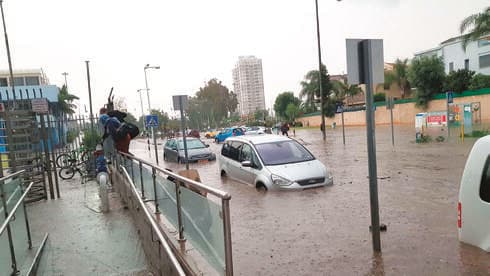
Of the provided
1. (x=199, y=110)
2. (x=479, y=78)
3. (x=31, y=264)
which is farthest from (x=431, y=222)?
(x=199, y=110)

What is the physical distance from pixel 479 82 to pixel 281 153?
117 feet

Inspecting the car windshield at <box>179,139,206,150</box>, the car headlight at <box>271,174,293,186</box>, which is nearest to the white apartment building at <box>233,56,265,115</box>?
the car windshield at <box>179,139,206,150</box>

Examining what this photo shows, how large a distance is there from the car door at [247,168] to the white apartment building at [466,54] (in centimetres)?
3924

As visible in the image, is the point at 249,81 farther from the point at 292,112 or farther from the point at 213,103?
the point at 292,112

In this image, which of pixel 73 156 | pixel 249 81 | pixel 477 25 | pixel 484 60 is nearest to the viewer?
pixel 73 156

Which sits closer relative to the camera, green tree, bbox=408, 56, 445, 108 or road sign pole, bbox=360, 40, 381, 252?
road sign pole, bbox=360, 40, 381, 252

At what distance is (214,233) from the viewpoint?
3.15m

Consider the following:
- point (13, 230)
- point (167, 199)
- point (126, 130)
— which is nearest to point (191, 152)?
point (126, 130)

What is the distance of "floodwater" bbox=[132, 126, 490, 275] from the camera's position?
4688 mm

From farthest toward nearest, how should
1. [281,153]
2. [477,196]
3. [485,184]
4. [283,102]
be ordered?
[283,102], [281,153], [477,196], [485,184]

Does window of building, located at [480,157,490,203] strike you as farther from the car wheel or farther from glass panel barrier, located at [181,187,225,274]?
the car wheel

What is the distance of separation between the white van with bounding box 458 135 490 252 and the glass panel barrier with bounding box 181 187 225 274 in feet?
10.2

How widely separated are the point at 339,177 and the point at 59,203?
26.7ft

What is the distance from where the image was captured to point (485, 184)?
4.27m
